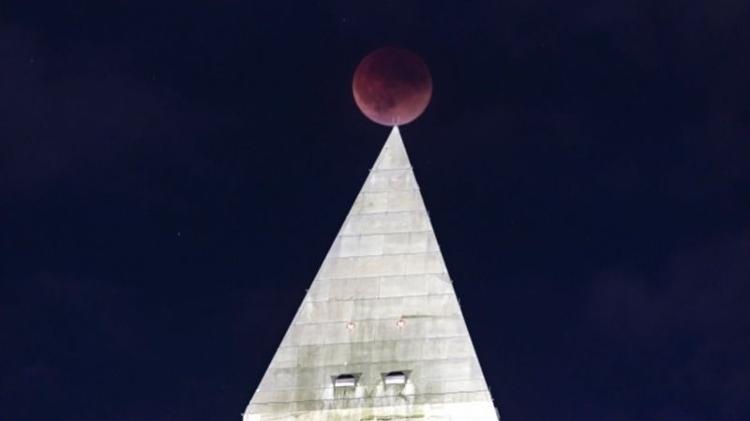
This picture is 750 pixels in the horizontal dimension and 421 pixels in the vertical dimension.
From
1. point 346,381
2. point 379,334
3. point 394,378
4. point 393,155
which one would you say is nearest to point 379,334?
point 379,334

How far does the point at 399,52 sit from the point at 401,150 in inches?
347

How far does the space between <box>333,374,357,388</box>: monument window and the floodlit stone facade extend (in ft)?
0.21

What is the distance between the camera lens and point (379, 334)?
103 m

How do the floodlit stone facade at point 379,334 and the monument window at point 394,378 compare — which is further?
the monument window at point 394,378

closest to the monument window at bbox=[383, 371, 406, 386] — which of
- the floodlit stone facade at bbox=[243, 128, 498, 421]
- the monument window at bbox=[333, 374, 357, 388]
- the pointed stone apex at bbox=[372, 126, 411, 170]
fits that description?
the floodlit stone facade at bbox=[243, 128, 498, 421]

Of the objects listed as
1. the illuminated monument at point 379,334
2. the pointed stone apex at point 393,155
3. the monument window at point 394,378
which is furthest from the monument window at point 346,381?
the pointed stone apex at point 393,155

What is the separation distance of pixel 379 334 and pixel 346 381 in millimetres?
3613

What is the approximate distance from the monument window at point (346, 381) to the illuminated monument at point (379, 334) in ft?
0.21

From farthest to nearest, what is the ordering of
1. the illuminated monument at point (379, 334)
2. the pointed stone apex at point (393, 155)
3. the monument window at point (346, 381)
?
the pointed stone apex at point (393, 155)
the monument window at point (346, 381)
the illuminated monument at point (379, 334)

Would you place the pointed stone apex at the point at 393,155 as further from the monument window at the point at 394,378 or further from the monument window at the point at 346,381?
the monument window at the point at 346,381

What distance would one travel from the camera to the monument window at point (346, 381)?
338ft

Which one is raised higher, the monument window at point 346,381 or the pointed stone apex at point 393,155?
the pointed stone apex at point 393,155

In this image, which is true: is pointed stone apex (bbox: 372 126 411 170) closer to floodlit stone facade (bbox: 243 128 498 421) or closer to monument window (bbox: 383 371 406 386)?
floodlit stone facade (bbox: 243 128 498 421)

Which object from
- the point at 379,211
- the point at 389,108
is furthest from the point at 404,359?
the point at 389,108
